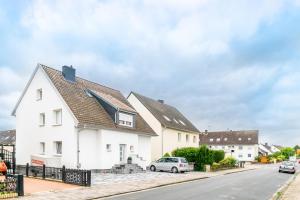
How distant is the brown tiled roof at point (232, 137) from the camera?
346 feet

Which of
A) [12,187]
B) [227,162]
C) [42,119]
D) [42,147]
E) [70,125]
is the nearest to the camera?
[12,187]

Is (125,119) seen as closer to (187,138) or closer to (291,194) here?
(291,194)

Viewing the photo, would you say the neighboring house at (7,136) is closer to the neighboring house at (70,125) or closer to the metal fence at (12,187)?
the neighboring house at (70,125)

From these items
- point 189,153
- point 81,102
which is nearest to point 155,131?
point 189,153

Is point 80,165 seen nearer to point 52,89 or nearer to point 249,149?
point 52,89

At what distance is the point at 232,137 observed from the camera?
108875 millimetres

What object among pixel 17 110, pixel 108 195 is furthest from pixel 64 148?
pixel 108 195

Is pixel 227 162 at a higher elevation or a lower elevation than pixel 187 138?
lower

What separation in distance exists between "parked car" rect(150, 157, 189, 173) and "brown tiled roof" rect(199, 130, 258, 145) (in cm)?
6587

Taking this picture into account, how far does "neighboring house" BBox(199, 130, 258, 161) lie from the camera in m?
105

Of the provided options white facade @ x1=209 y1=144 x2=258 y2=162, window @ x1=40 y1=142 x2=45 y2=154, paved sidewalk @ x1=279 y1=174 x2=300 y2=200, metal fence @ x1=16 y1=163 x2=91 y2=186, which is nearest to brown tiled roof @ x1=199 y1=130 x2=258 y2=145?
white facade @ x1=209 y1=144 x2=258 y2=162

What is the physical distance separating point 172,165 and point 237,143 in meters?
69.8

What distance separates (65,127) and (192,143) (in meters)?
32.0

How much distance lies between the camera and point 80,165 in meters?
32.2
